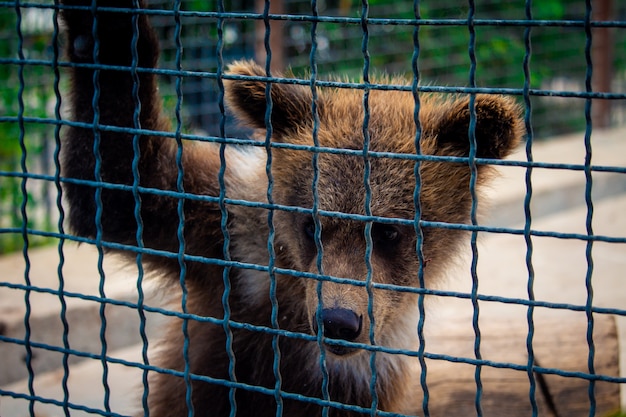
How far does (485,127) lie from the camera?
249 centimetres

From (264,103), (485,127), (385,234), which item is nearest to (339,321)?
(385,234)

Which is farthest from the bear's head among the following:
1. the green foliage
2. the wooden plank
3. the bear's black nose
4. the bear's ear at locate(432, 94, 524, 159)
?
the green foliage

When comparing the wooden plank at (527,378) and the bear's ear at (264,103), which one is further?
the wooden plank at (527,378)

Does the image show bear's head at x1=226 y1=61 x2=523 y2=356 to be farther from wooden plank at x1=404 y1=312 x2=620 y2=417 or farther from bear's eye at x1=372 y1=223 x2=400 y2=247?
wooden plank at x1=404 y1=312 x2=620 y2=417

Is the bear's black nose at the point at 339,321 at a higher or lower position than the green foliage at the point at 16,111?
lower

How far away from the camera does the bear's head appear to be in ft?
8.36

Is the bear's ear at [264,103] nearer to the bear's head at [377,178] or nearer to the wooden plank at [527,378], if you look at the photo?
the bear's head at [377,178]

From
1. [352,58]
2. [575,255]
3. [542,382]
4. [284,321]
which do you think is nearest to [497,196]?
[575,255]

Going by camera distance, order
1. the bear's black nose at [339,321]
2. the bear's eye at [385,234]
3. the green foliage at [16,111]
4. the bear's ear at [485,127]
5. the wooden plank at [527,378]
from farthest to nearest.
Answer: the green foliage at [16,111] < the wooden plank at [527,378] < the bear's eye at [385,234] < the bear's ear at [485,127] < the bear's black nose at [339,321]

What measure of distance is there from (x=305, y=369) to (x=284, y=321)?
220 millimetres

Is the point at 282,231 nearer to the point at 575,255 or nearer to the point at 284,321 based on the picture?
the point at 284,321

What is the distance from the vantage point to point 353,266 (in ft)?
8.21

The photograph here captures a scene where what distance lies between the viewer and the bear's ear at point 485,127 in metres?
2.46

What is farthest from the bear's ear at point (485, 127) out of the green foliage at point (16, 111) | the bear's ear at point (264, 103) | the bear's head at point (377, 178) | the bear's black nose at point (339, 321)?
the green foliage at point (16, 111)
